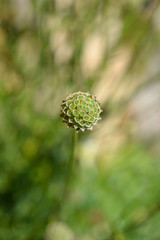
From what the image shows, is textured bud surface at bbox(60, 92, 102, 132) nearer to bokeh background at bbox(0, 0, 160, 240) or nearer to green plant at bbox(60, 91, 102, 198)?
green plant at bbox(60, 91, 102, 198)

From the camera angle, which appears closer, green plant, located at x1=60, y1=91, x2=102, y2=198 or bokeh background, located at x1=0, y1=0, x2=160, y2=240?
green plant, located at x1=60, y1=91, x2=102, y2=198

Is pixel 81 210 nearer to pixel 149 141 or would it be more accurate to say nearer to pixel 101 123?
pixel 101 123

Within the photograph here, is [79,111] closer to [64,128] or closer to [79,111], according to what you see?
[79,111]

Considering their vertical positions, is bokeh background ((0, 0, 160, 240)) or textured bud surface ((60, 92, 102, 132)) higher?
bokeh background ((0, 0, 160, 240))

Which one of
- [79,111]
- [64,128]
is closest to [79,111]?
[79,111]

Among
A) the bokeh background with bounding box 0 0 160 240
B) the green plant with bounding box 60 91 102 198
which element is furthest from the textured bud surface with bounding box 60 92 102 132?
the bokeh background with bounding box 0 0 160 240

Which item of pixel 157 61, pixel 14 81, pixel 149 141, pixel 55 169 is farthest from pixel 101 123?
pixel 157 61

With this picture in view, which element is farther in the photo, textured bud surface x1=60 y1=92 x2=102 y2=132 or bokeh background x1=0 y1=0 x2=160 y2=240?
bokeh background x1=0 y1=0 x2=160 y2=240

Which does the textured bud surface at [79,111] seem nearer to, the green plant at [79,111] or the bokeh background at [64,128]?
the green plant at [79,111]
